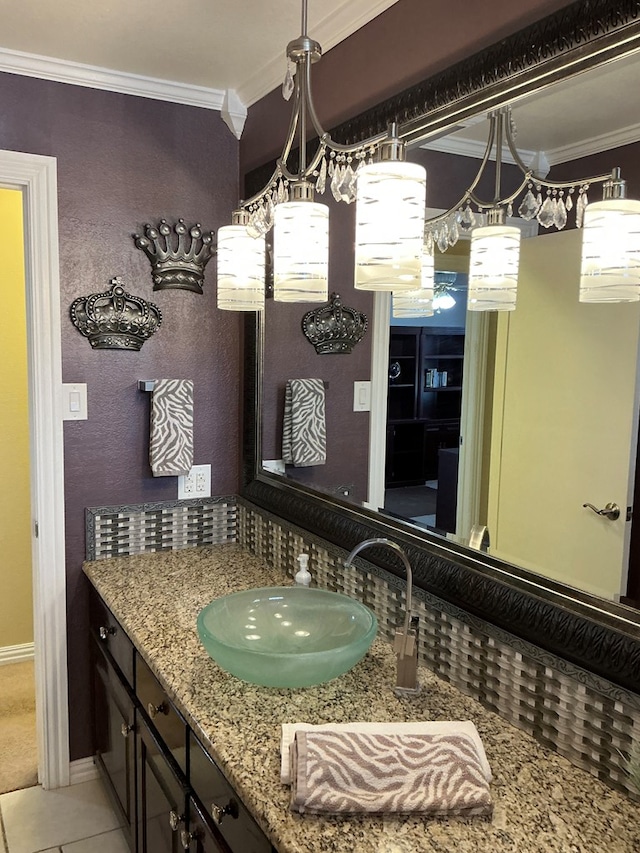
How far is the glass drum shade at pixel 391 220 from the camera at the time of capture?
45.6 inches

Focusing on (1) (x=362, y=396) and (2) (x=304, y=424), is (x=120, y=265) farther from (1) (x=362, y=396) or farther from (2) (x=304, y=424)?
(1) (x=362, y=396)

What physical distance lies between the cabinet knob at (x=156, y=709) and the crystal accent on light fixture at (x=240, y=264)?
43.2 inches

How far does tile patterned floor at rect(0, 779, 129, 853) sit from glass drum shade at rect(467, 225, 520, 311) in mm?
2043

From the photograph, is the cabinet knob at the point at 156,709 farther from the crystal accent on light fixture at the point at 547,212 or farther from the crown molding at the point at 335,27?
the crown molding at the point at 335,27

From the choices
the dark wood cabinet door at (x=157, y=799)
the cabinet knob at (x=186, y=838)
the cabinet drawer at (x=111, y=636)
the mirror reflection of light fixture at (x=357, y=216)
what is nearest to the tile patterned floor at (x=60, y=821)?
the dark wood cabinet door at (x=157, y=799)

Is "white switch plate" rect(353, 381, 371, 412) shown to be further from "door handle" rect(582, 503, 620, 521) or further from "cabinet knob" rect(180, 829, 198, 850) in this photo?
"cabinet knob" rect(180, 829, 198, 850)

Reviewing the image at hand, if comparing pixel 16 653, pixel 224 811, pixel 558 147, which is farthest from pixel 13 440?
pixel 558 147

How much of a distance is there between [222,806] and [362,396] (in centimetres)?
112

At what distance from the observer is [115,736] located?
2260mm

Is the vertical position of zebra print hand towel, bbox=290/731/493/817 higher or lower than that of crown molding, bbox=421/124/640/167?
lower

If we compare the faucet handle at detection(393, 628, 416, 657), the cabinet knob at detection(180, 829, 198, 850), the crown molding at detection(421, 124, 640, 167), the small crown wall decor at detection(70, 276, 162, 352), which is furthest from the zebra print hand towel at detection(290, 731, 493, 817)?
the small crown wall decor at detection(70, 276, 162, 352)

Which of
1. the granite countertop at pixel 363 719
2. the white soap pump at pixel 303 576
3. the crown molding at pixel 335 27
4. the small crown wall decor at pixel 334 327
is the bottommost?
the granite countertop at pixel 363 719

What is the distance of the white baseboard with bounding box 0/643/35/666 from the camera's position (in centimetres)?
349

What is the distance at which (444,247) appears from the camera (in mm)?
1631
